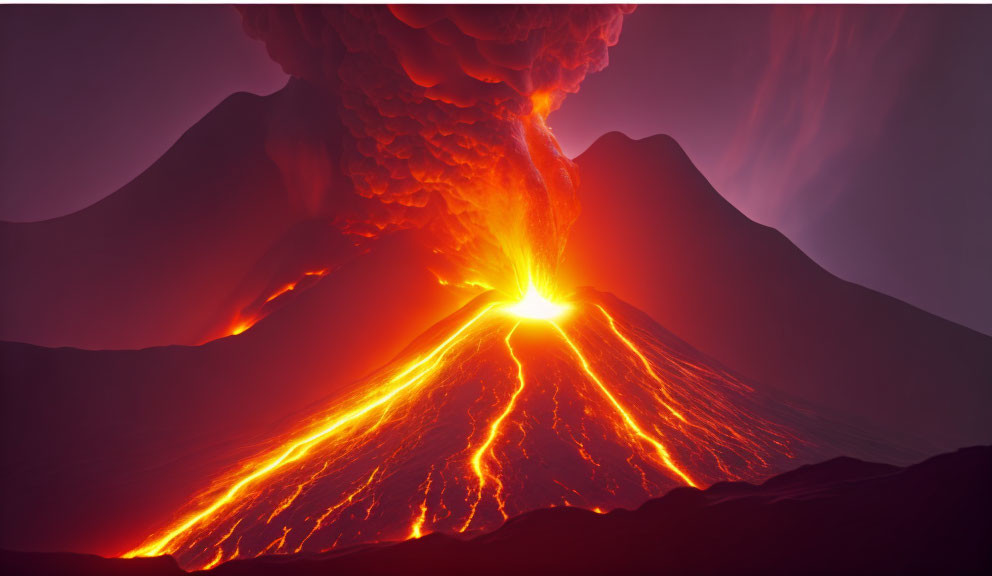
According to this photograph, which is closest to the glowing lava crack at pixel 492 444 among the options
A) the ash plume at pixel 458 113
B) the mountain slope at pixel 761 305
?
the ash plume at pixel 458 113

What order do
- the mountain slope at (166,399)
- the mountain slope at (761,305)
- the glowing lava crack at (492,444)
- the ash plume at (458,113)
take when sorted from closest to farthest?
the glowing lava crack at (492,444), the mountain slope at (166,399), the ash plume at (458,113), the mountain slope at (761,305)

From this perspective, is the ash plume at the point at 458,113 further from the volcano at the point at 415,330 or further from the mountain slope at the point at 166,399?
the mountain slope at the point at 166,399

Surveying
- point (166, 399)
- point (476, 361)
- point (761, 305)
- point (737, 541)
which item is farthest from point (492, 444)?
point (761, 305)

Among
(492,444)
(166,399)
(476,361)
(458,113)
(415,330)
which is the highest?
(458,113)

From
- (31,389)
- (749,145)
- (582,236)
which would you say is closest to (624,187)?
(582,236)

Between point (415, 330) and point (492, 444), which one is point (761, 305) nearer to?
point (415, 330)

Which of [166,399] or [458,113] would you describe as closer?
[166,399]

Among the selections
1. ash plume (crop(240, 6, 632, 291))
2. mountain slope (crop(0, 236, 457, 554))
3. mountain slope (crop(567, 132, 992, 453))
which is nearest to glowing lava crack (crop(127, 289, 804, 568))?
mountain slope (crop(0, 236, 457, 554))
